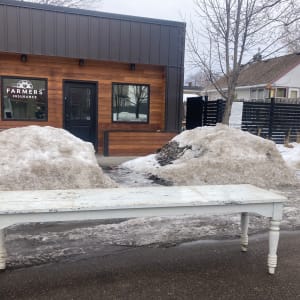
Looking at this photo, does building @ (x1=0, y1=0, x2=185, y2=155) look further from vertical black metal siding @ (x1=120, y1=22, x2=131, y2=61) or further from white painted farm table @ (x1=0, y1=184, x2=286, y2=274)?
Answer: white painted farm table @ (x1=0, y1=184, x2=286, y2=274)

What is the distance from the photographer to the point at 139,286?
3.35m

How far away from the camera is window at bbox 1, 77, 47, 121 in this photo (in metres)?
11.0

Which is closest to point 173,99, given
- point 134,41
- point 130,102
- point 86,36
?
point 130,102

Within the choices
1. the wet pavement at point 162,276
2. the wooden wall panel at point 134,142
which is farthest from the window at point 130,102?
the wet pavement at point 162,276

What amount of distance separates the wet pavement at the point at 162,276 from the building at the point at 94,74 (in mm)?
7554

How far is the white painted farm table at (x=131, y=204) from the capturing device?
10.4ft

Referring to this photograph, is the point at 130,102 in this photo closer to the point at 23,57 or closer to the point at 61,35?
the point at 61,35

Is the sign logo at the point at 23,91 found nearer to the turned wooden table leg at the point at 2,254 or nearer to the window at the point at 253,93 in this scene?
the turned wooden table leg at the point at 2,254

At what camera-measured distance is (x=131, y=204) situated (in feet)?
10.9

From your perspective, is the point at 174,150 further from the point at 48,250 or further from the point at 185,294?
the point at 185,294

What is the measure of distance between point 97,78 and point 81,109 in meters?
1.12

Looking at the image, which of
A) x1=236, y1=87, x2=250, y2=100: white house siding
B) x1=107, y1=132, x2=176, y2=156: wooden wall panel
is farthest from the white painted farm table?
x1=236, y1=87, x2=250, y2=100: white house siding

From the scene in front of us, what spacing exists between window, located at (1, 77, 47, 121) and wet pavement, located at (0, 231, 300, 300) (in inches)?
323

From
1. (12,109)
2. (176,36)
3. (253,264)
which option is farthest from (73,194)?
(176,36)
